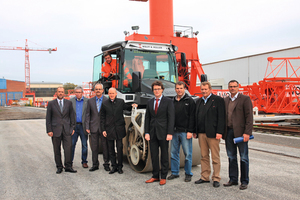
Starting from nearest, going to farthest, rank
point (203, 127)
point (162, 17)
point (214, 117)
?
point (214, 117) → point (203, 127) → point (162, 17)

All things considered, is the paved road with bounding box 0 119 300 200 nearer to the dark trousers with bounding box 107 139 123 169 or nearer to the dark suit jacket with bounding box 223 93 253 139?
the dark trousers with bounding box 107 139 123 169

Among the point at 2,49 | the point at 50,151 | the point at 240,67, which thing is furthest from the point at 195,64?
the point at 2,49

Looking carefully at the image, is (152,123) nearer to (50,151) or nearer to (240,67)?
(50,151)

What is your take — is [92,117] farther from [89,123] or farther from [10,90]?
[10,90]

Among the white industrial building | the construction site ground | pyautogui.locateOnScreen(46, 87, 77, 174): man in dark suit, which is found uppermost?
the white industrial building

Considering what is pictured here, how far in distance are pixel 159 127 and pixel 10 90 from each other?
304 feet

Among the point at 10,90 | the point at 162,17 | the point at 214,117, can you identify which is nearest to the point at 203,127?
the point at 214,117

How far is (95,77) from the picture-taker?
809cm

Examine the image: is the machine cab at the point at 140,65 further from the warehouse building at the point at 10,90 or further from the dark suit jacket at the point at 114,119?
the warehouse building at the point at 10,90

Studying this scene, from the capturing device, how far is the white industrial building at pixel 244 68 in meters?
28.0

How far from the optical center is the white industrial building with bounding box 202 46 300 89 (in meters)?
28.0

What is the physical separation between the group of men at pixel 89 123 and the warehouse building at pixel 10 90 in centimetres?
7732

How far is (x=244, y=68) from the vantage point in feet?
109

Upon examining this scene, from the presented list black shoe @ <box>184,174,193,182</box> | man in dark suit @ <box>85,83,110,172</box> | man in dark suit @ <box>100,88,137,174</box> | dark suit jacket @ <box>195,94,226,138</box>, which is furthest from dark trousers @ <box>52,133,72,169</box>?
dark suit jacket @ <box>195,94,226,138</box>
